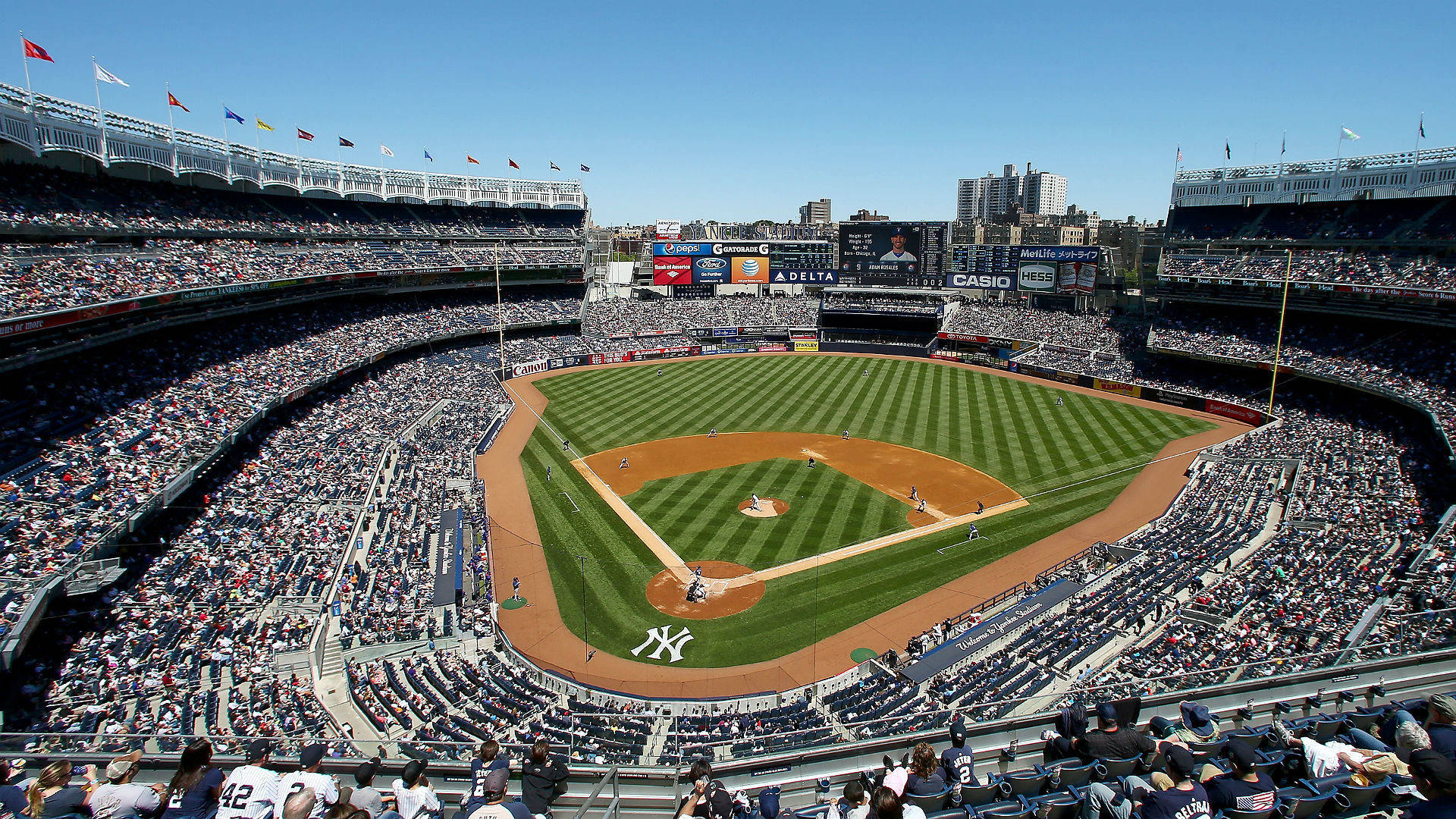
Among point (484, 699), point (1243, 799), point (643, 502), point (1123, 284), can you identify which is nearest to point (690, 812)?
point (1243, 799)

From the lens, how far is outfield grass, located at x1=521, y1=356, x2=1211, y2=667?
22.3 meters

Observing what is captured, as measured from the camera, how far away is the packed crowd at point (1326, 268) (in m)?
39.7

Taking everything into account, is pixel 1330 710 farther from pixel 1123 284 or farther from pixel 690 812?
pixel 1123 284

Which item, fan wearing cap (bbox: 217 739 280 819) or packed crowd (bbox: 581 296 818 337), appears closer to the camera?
fan wearing cap (bbox: 217 739 280 819)

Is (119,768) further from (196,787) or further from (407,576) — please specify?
(407,576)

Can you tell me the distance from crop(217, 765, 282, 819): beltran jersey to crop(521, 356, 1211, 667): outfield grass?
1435 cm

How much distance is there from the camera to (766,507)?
30297 mm

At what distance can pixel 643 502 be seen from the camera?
1225 inches

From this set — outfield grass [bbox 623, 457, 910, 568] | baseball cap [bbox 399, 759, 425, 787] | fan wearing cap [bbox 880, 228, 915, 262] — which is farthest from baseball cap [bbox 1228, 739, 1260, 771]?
fan wearing cap [bbox 880, 228, 915, 262]

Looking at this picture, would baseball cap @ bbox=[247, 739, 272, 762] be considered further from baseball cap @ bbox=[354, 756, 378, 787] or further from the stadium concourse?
→ the stadium concourse

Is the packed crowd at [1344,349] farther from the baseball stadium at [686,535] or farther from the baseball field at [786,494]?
the baseball field at [786,494]

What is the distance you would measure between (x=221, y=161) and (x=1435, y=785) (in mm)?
54880

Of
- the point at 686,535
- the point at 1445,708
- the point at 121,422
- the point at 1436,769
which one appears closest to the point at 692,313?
the point at 686,535

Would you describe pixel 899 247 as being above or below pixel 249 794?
above
